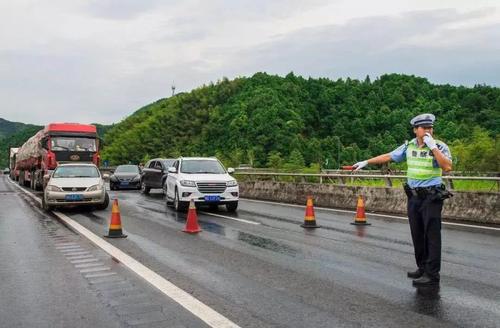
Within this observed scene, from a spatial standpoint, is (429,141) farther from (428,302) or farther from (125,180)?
(125,180)

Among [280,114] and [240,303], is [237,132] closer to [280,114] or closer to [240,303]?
[280,114]

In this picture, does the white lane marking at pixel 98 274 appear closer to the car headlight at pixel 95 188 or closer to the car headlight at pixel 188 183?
the car headlight at pixel 188 183

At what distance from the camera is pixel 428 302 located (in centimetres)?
532

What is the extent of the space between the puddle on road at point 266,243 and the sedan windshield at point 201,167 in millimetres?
6161

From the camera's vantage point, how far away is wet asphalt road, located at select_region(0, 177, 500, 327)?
488cm

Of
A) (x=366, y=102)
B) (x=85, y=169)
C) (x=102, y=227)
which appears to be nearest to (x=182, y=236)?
(x=102, y=227)

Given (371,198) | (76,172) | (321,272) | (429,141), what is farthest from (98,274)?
(76,172)

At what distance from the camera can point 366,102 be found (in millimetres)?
96938

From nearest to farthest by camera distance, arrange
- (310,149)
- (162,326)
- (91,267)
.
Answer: (162,326) < (91,267) < (310,149)

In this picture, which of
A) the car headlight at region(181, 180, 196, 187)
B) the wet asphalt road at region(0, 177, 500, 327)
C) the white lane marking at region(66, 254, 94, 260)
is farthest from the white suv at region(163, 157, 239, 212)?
the white lane marking at region(66, 254, 94, 260)

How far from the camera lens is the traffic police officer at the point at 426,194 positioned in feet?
20.0

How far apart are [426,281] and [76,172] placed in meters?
13.5

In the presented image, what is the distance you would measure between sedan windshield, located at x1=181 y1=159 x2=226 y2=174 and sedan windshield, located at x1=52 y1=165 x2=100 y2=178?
2.93m

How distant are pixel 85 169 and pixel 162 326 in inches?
542
